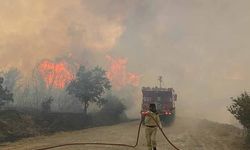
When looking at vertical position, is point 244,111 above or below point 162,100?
below

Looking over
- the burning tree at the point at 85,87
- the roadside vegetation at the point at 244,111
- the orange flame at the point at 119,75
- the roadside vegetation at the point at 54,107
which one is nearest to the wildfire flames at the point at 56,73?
the roadside vegetation at the point at 54,107

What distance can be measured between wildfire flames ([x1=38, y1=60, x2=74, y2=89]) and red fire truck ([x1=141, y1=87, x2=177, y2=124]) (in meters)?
24.6

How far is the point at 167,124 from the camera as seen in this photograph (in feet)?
128

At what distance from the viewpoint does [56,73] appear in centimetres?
6234

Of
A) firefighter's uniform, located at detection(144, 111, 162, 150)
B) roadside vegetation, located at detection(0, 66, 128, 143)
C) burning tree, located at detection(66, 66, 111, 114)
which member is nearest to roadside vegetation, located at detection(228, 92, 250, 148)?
firefighter's uniform, located at detection(144, 111, 162, 150)

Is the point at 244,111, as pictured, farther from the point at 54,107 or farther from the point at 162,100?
the point at 54,107

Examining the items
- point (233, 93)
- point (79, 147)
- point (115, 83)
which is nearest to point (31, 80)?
point (115, 83)

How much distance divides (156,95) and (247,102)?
1477 centimetres

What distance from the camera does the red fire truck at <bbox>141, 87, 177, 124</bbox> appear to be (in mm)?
38031

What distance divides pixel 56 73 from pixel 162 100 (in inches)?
1097

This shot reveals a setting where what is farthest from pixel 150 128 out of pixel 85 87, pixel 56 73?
pixel 56 73

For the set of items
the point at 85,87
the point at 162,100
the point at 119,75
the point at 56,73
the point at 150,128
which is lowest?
the point at 150,128

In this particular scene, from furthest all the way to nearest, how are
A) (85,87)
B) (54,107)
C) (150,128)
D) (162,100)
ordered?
(54,107)
(85,87)
(162,100)
(150,128)

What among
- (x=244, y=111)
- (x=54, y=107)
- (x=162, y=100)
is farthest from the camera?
(x=54, y=107)
